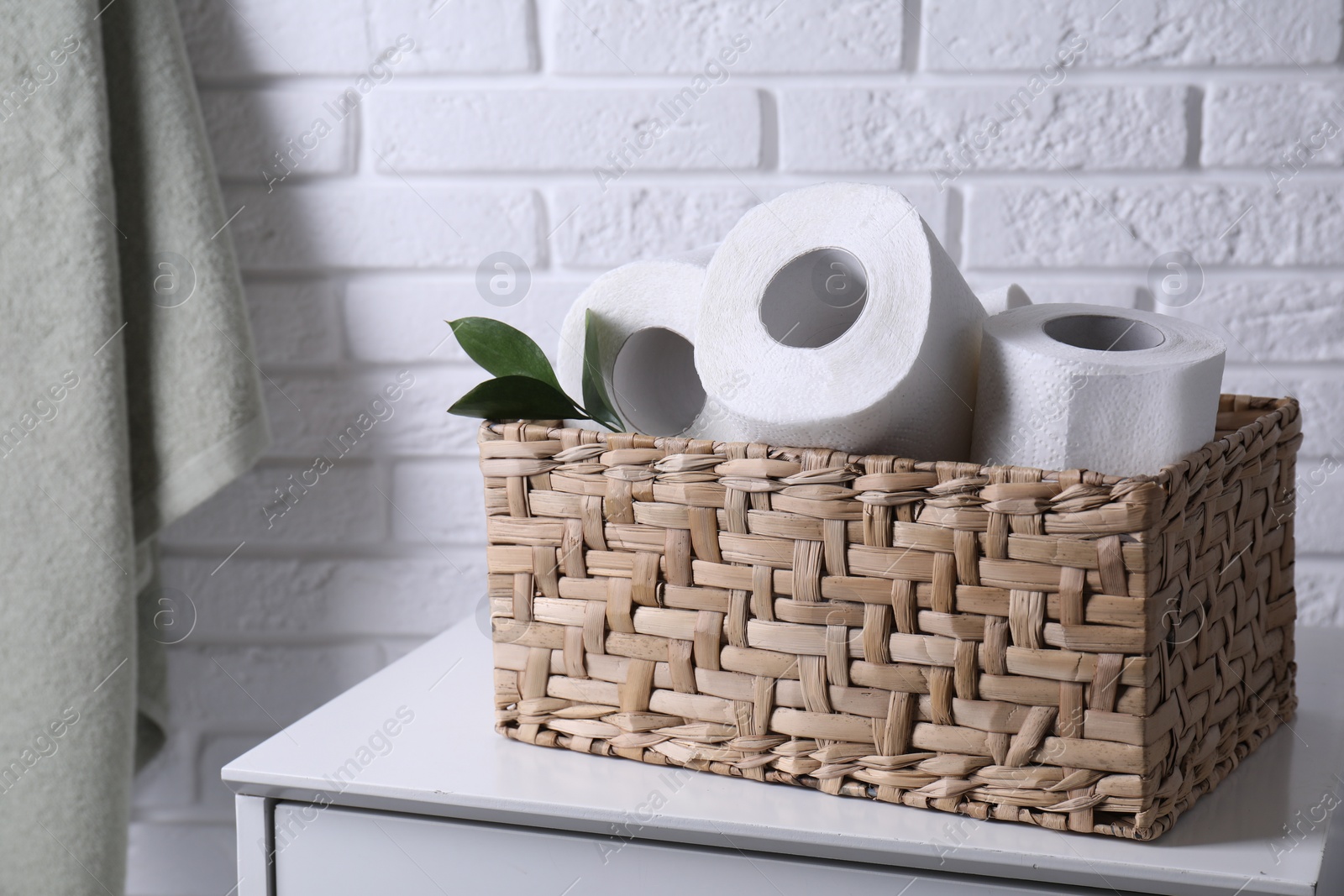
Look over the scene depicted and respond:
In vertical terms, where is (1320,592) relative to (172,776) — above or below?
above

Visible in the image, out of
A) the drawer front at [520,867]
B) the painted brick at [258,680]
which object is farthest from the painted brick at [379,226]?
the drawer front at [520,867]

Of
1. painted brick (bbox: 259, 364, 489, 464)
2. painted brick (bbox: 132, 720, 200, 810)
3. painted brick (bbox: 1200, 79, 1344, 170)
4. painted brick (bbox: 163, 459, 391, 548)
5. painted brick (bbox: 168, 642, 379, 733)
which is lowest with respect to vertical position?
painted brick (bbox: 132, 720, 200, 810)

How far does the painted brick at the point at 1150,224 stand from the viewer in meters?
0.78

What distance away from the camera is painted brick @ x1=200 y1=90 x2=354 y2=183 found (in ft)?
2.85

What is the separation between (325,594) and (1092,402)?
71 cm

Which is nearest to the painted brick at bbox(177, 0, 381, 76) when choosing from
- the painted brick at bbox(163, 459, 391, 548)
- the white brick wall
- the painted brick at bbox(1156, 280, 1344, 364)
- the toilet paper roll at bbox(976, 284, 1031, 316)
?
the white brick wall

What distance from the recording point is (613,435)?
0.49 meters

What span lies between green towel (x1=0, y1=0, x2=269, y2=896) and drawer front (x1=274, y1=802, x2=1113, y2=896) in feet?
1.11

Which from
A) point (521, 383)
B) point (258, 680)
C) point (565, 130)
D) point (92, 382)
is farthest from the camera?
point (258, 680)

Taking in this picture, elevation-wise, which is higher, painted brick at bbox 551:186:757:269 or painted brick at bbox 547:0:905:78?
painted brick at bbox 547:0:905:78

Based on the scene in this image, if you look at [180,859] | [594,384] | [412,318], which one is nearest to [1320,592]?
[594,384]

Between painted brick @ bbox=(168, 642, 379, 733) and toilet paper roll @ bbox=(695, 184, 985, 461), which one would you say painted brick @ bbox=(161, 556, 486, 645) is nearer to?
painted brick @ bbox=(168, 642, 379, 733)

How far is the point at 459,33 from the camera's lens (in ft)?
2.77

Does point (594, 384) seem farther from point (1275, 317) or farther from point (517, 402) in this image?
point (1275, 317)
